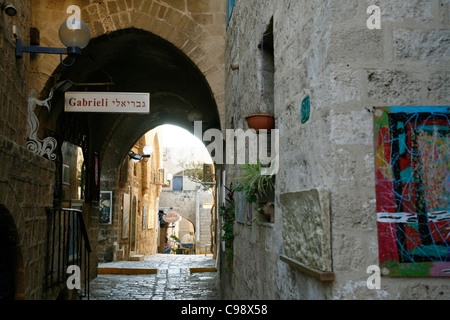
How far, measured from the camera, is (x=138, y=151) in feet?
51.1

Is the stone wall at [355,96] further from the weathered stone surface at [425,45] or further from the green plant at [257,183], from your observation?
the green plant at [257,183]

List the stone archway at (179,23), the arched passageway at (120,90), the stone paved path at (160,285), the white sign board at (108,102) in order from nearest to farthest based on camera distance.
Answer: the white sign board at (108,102) < the stone archway at (179,23) < the arched passageway at (120,90) < the stone paved path at (160,285)

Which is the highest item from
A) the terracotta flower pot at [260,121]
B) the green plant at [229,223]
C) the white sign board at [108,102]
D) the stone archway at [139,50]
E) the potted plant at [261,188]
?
the stone archway at [139,50]

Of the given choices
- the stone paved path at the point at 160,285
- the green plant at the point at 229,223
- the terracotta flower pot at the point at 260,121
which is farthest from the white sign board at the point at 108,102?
the stone paved path at the point at 160,285

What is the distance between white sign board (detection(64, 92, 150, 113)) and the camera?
5859 mm

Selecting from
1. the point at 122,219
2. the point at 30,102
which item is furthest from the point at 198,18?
the point at 122,219

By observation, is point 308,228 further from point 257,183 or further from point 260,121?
point 260,121

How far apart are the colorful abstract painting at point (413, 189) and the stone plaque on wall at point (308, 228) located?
0.24 meters

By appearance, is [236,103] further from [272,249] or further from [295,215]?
[295,215]

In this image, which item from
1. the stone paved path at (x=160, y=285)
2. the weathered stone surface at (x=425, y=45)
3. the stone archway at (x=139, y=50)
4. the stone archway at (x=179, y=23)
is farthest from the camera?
the stone paved path at (x=160, y=285)

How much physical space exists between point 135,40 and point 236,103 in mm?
2900

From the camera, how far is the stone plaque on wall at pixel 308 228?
6.89ft

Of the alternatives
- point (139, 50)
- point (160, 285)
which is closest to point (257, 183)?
point (139, 50)

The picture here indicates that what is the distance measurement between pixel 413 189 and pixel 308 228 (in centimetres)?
54
